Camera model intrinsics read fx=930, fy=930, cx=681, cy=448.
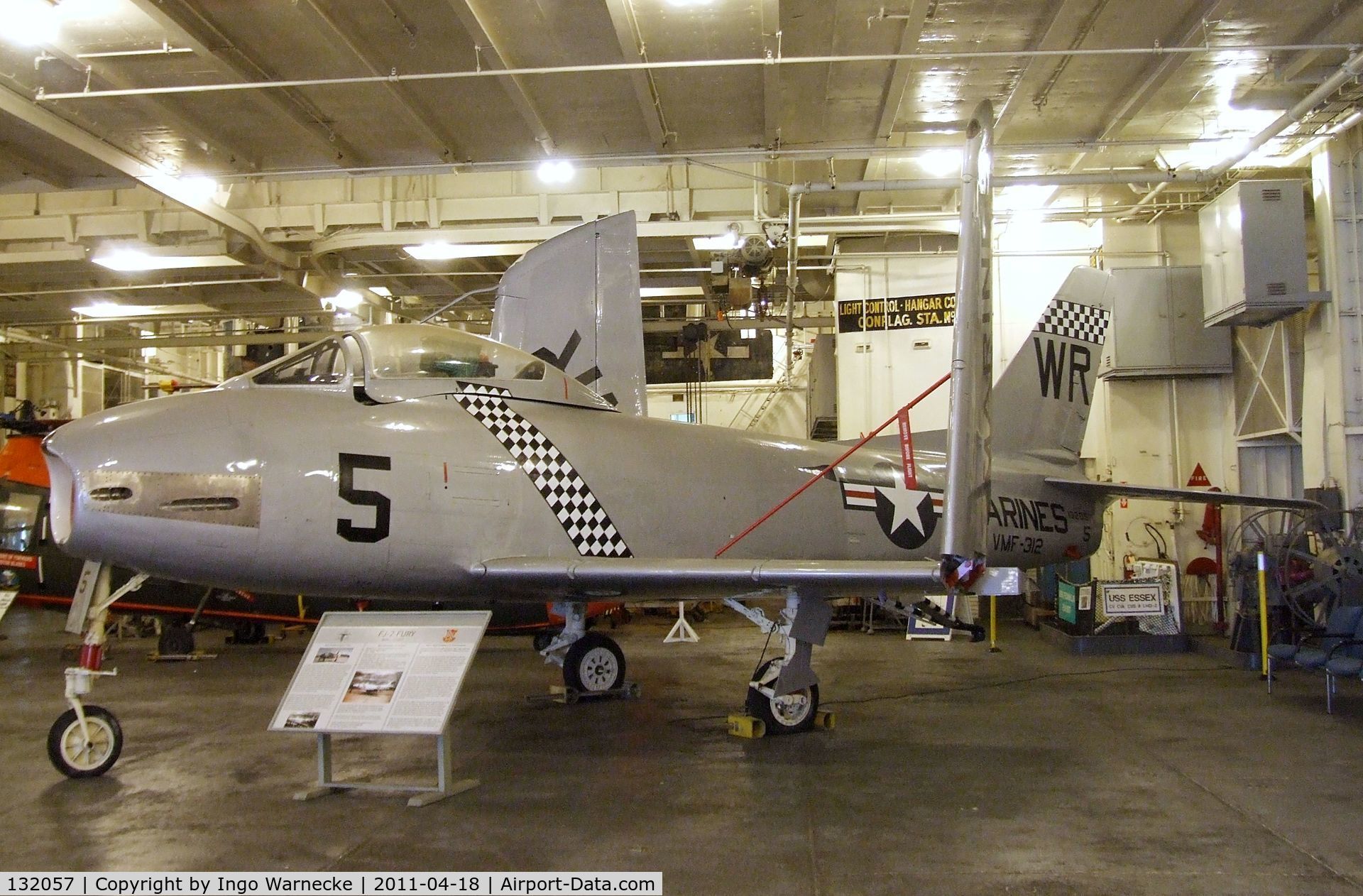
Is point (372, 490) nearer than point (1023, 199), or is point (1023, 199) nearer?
point (372, 490)

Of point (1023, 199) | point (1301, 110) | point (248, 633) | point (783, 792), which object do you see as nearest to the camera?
point (783, 792)

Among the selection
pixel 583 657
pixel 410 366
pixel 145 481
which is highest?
pixel 410 366

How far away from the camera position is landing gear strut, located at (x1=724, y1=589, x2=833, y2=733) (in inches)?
277

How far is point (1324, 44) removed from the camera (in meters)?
8.91

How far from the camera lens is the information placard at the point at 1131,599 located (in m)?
11.9

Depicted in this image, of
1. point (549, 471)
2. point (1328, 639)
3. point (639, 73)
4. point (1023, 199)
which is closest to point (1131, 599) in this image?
point (1328, 639)

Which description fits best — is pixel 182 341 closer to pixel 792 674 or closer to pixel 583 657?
pixel 583 657

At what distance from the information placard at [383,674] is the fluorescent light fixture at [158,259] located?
9511 mm

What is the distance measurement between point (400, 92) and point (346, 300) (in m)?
5.99

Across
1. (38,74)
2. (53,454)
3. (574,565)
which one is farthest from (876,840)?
(38,74)

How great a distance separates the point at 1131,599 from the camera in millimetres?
11883

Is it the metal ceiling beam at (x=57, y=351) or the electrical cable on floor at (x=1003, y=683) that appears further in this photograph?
the metal ceiling beam at (x=57, y=351)

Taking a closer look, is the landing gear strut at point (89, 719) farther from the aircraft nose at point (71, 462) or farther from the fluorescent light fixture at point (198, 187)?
the fluorescent light fixture at point (198, 187)

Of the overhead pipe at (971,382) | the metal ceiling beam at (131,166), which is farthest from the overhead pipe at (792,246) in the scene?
the metal ceiling beam at (131,166)
